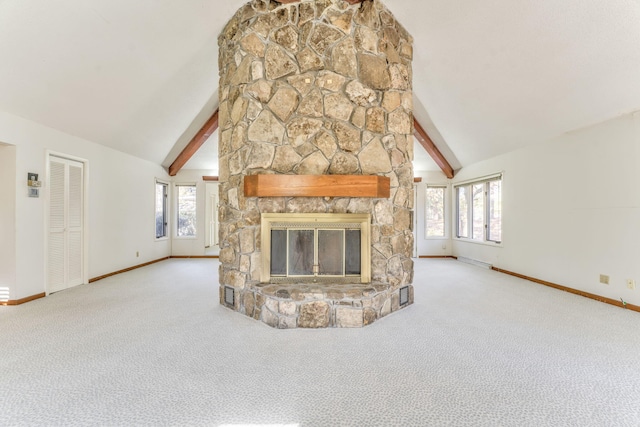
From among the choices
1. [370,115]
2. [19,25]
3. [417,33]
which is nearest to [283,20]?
[370,115]

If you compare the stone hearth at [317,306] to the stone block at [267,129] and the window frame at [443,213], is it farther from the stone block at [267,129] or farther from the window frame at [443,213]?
the window frame at [443,213]

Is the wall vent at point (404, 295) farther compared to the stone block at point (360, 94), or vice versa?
the wall vent at point (404, 295)

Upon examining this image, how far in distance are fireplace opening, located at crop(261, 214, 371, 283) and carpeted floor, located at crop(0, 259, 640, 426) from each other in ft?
1.73

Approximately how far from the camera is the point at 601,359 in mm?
2104

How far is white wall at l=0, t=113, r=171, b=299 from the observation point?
11.1ft

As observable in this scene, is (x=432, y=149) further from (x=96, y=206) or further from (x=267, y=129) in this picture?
(x=96, y=206)

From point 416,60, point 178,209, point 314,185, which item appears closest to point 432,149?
point 416,60

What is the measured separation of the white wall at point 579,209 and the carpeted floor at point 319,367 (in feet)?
2.09

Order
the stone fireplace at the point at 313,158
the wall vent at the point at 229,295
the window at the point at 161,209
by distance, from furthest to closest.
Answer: the window at the point at 161,209, the wall vent at the point at 229,295, the stone fireplace at the point at 313,158

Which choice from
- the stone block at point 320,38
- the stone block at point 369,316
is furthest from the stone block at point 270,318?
the stone block at point 320,38

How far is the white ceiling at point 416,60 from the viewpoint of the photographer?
9.02ft

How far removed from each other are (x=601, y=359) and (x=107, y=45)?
5286mm

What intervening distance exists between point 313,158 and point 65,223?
3647 mm

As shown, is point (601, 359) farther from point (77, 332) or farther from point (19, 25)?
point (19, 25)
